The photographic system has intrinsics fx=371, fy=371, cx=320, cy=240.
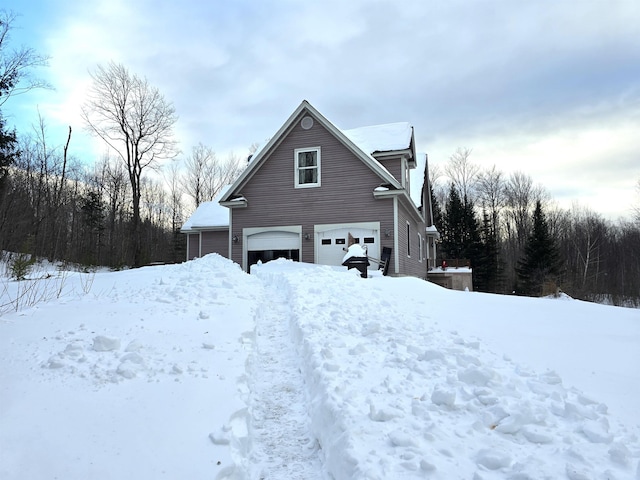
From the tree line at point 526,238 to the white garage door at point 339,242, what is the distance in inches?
765

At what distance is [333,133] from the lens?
15.0 m

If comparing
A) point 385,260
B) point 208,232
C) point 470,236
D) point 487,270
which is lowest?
point 487,270

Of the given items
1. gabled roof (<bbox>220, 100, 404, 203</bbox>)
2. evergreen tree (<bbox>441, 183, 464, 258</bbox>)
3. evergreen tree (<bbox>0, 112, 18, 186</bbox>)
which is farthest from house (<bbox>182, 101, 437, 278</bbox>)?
evergreen tree (<bbox>441, 183, 464, 258</bbox>)

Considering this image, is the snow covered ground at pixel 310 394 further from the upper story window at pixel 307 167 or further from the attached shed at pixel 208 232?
the attached shed at pixel 208 232

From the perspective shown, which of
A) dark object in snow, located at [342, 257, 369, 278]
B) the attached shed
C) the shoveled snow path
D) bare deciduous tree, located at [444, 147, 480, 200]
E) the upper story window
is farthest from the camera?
bare deciduous tree, located at [444, 147, 480, 200]

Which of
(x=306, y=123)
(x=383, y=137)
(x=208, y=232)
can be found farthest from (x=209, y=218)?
(x=383, y=137)

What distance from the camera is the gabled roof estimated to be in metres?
14.2

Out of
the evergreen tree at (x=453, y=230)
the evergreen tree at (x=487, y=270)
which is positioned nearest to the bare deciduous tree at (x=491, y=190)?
the evergreen tree at (x=453, y=230)

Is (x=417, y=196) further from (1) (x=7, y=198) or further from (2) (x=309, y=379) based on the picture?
(1) (x=7, y=198)

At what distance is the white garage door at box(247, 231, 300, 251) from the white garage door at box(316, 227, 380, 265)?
1.07 metres

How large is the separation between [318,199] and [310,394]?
11.5 meters

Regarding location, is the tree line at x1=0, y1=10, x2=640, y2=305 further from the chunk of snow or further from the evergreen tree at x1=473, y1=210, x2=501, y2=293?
the chunk of snow

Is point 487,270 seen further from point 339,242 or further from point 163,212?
point 163,212

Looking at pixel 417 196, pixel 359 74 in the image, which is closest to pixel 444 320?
pixel 359 74
